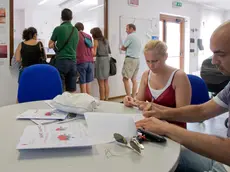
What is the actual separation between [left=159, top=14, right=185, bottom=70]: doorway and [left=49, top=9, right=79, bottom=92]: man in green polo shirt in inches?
151

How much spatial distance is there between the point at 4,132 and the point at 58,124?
23 centimetres

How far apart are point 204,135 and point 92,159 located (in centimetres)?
42

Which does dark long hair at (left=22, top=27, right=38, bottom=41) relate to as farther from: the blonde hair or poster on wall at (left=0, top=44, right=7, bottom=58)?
the blonde hair

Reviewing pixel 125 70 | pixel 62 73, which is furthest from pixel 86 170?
pixel 125 70

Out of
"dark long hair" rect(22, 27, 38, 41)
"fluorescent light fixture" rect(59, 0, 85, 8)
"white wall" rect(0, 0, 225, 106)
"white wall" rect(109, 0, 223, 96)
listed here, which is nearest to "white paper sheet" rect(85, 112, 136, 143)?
"dark long hair" rect(22, 27, 38, 41)

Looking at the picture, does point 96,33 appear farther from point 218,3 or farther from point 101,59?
point 218,3

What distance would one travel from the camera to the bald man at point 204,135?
2.93 feet

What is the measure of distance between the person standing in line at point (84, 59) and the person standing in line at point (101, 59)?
0.68 feet

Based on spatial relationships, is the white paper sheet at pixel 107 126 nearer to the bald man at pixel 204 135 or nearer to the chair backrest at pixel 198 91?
the bald man at pixel 204 135

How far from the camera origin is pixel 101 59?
4484 millimetres

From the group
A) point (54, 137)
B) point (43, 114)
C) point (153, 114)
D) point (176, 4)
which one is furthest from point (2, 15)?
point (176, 4)

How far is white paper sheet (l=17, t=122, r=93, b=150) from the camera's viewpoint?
82 cm

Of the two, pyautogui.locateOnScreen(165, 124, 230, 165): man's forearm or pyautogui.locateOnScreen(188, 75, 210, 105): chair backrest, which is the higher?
pyautogui.locateOnScreen(188, 75, 210, 105): chair backrest

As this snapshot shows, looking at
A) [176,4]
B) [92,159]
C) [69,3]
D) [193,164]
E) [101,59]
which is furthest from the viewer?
[176,4]
